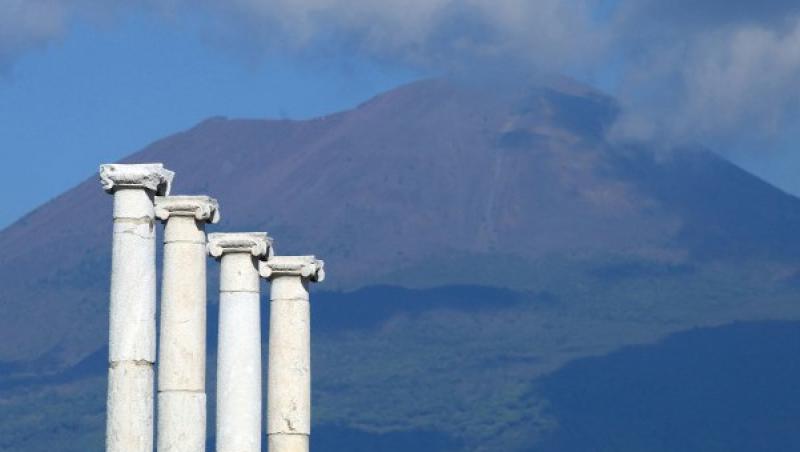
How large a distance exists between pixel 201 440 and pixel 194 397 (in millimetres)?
838

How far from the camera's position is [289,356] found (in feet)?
210

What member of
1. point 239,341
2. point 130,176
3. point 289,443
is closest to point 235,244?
point 239,341

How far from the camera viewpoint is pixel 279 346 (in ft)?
210

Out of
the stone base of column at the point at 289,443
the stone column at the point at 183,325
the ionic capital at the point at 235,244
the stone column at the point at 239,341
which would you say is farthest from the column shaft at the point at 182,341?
the stone base of column at the point at 289,443

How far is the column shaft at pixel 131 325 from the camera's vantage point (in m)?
52.5

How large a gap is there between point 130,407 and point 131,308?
1790mm

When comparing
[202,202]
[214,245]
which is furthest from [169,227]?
[214,245]

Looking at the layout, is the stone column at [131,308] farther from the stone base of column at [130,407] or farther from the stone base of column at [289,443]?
the stone base of column at [289,443]

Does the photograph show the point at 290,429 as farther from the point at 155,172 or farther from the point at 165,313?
the point at 155,172

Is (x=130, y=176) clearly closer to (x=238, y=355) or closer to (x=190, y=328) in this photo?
(x=190, y=328)

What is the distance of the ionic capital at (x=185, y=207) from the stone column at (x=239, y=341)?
468 centimetres

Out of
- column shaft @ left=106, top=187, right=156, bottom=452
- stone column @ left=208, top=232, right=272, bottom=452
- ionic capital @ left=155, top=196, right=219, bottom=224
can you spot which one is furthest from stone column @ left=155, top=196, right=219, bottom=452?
stone column @ left=208, top=232, right=272, bottom=452

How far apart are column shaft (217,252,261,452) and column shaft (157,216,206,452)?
14.9 feet

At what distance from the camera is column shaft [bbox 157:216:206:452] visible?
5603cm
